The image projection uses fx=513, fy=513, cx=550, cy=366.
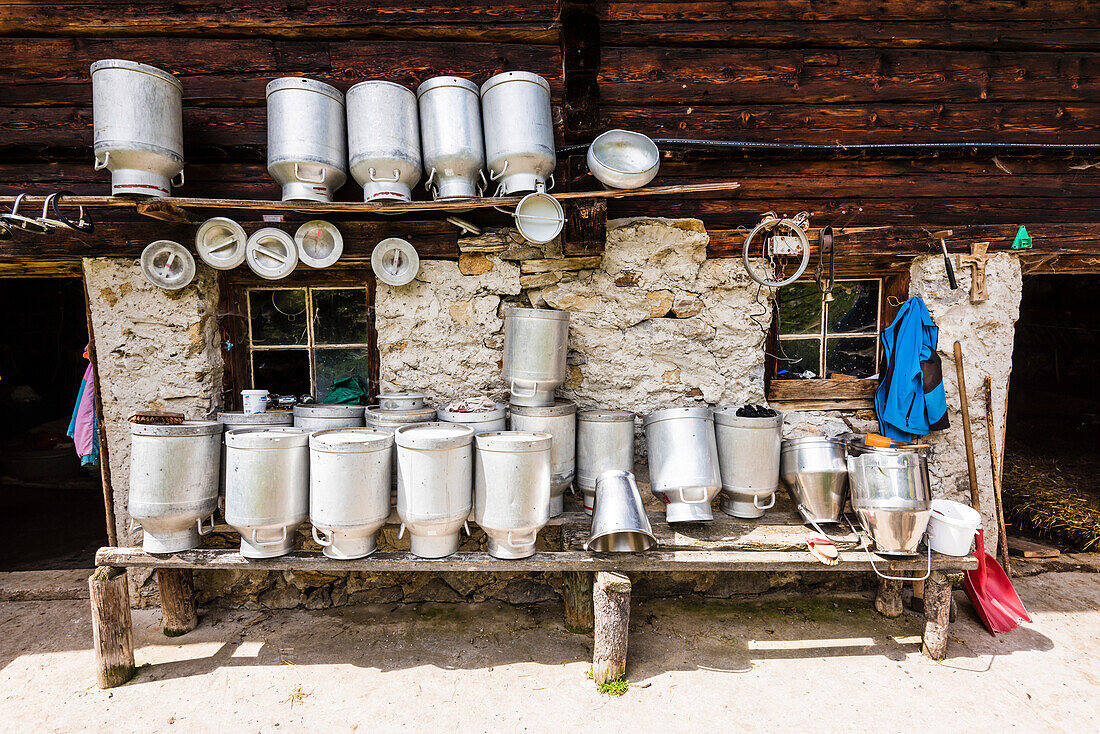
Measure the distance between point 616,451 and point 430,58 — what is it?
2819 mm

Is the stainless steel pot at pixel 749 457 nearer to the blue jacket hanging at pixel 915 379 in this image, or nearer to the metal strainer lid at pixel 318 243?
the blue jacket hanging at pixel 915 379

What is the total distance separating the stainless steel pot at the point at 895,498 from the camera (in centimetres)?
283

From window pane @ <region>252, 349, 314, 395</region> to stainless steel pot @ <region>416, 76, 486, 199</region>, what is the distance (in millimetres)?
Answer: 1630

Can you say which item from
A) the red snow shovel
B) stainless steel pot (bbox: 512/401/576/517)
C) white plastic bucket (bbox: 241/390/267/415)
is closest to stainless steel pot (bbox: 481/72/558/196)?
stainless steel pot (bbox: 512/401/576/517)

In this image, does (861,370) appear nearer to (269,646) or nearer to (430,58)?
(430,58)

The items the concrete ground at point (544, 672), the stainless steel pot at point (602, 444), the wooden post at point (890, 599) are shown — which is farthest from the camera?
the wooden post at point (890, 599)

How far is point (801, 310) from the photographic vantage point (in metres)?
3.82

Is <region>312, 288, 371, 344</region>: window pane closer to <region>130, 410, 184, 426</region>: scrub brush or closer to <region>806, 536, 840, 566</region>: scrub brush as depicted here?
<region>130, 410, 184, 426</region>: scrub brush

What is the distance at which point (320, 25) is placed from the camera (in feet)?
10.8

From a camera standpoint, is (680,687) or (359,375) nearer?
(680,687)

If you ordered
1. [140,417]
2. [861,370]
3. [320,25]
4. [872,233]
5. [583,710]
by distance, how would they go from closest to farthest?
[583,710], [140,417], [320,25], [872,233], [861,370]

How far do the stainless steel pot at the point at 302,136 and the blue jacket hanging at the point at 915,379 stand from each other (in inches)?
150

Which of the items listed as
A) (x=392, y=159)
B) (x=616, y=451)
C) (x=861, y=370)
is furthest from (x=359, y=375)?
(x=861, y=370)

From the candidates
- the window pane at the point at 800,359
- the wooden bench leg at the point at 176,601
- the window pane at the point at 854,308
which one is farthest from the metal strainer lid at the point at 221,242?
the window pane at the point at 854,308
